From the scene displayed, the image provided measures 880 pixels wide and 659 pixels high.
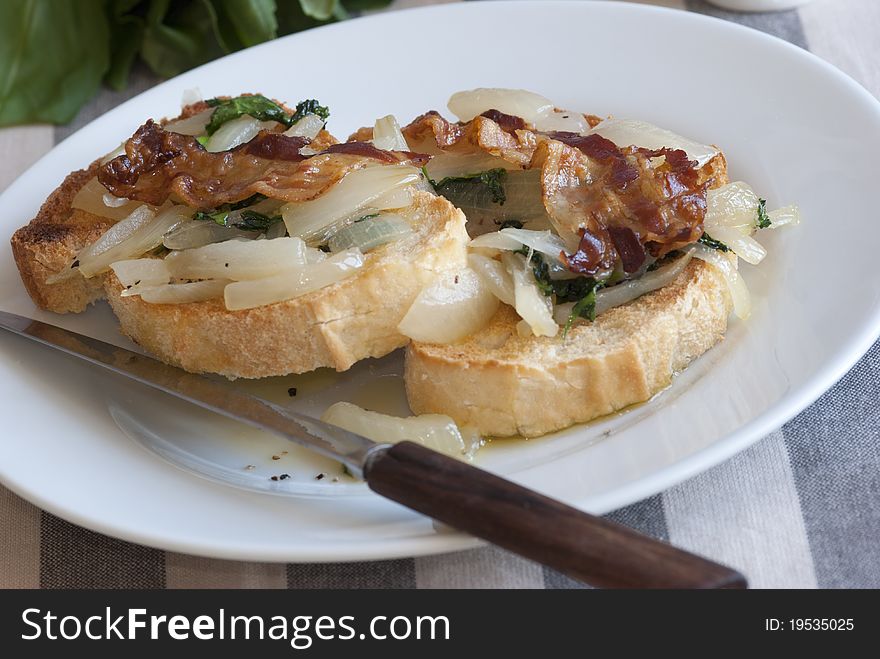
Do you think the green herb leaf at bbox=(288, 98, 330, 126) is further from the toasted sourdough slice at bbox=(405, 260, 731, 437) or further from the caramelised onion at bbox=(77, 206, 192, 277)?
the toasted sourdough slice at bbox=(405, 260, 731, 437)

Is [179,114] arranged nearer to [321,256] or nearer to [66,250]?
[66,250]

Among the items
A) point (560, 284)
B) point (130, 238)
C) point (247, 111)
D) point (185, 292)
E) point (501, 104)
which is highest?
point (247, 111)

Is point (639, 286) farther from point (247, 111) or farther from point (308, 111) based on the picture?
point (247, 111)

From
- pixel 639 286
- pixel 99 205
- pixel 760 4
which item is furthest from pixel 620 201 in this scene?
pixel 760 4

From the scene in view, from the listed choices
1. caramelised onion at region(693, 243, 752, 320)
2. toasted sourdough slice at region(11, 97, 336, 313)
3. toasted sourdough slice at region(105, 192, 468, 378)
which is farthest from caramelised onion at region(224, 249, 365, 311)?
caramelised onion at region(693, 243, 752, 320)

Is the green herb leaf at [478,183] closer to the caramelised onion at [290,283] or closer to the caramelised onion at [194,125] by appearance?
the caramelised onion at [290,283]

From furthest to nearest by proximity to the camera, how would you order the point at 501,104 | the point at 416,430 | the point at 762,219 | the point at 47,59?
the point at 47,59, the point at 501,104, the point at 762,219, the point at 416,430
